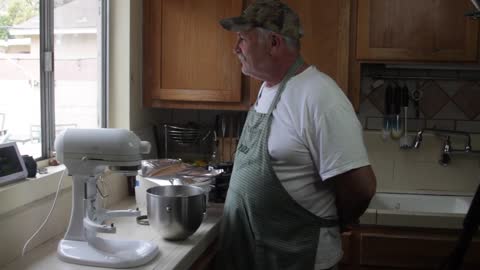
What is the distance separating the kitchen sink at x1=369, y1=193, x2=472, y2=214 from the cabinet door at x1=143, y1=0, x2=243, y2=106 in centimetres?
84

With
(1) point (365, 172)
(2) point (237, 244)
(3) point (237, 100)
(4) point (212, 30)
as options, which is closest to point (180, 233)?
(2) point (237, 244)

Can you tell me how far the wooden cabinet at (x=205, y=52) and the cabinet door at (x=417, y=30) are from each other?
132 mm

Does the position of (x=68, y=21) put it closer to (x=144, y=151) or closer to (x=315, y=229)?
(x=144, y=151)

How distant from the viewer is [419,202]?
260 centimetres

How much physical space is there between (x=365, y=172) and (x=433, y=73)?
1.33 meters

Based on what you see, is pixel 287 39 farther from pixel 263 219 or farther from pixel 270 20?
pixel 263 219

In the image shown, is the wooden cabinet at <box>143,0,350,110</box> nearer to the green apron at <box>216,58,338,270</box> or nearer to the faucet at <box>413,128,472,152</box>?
the faucet at <box>413,128,472,152</box>

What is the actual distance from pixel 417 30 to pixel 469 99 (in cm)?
53

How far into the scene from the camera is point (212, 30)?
8.23ft

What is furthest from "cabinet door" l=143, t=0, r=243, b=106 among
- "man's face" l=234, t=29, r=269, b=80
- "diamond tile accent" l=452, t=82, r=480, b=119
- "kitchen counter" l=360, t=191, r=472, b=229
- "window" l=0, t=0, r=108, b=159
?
"diamond tile accent" l=452, t=82, r=480, b=119

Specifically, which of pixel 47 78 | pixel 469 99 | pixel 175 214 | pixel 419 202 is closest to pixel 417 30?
pixel 469 99

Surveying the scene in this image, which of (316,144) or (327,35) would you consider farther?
(327,35)

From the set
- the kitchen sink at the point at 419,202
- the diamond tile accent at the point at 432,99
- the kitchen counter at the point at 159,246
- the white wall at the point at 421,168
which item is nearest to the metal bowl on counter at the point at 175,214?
the kitchen counter at the point at 159,246

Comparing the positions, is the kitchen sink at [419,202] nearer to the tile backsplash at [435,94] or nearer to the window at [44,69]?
the tile backsplash at [435,94]
